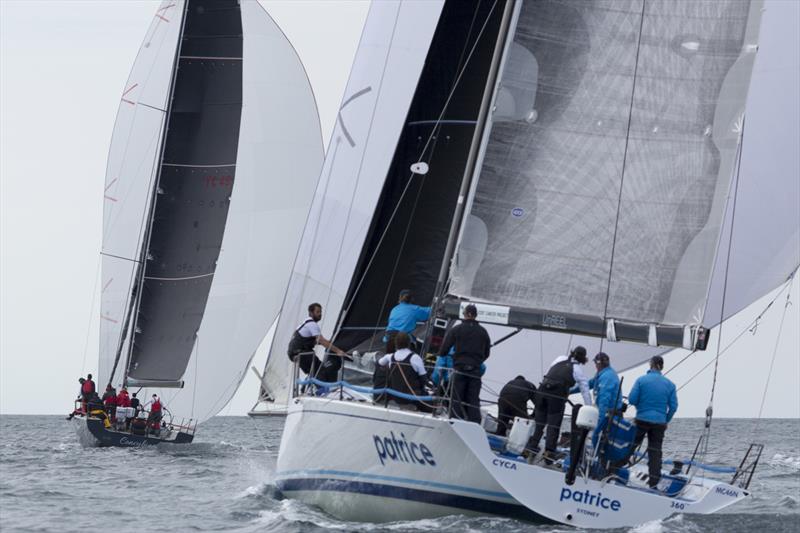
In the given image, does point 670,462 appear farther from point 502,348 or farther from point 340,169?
point 340,169

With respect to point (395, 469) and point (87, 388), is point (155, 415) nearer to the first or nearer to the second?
point (87, 388)

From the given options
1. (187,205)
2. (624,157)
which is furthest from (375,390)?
(187,205)

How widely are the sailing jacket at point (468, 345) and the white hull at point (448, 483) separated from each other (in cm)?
66

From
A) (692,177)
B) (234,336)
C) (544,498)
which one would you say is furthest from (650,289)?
(234,336)

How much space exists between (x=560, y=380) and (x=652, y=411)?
931 mm

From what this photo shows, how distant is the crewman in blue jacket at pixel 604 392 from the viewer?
12031mm

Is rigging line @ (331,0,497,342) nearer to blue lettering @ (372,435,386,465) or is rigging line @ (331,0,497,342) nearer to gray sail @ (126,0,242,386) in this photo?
blue lettering @ (372,435,386,465)

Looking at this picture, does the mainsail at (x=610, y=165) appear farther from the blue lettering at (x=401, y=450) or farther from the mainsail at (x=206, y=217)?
the mainsail at (x=206, y=217)

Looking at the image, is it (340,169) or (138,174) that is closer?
(340,169)

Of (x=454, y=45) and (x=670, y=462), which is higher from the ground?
(x=454, y=45)

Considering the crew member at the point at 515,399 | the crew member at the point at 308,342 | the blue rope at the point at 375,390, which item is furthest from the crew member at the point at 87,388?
the crew member at the point at 515,399

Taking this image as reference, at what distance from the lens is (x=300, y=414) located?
42.1 feet

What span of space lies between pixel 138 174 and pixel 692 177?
1991 cm

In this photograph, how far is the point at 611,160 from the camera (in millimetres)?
12930
